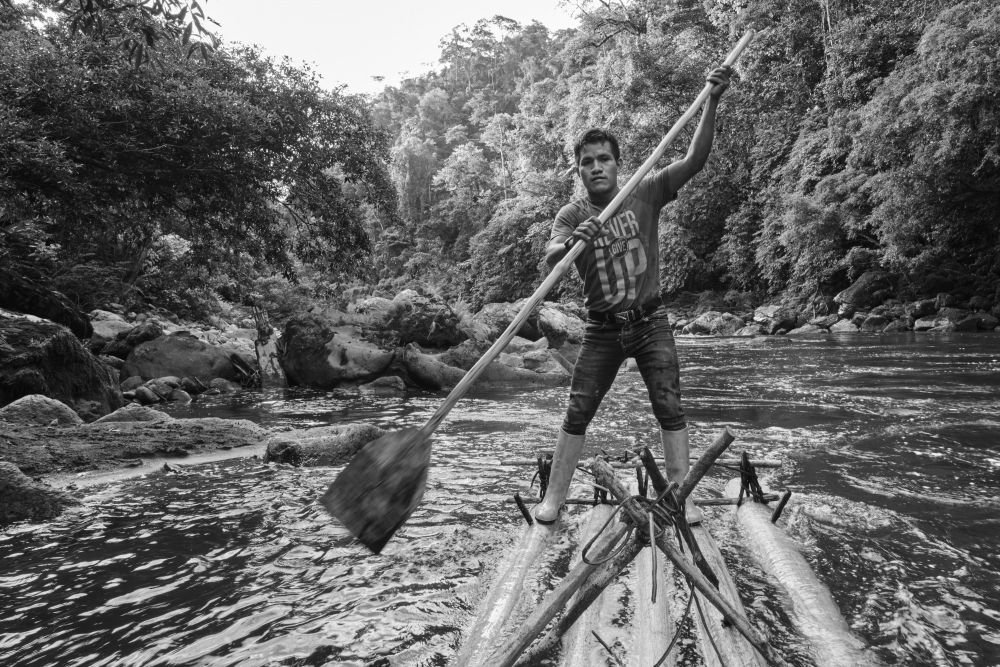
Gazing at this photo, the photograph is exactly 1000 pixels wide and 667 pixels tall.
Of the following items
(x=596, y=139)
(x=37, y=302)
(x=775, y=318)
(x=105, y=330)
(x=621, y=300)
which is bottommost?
(x=775, y=318)

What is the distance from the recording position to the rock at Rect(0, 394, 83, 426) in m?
6.71

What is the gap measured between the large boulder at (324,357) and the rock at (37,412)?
5891 millimetres

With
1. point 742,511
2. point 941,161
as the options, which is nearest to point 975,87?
point 941,161

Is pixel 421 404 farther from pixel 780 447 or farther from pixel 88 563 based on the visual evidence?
pixel 88 563

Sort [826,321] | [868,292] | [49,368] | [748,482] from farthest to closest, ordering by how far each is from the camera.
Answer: [868,292], [826,321], [49,368], [748,482]

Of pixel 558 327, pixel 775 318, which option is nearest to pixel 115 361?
pixel 558 327

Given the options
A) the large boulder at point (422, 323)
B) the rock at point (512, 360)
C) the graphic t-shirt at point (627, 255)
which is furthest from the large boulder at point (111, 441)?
the large boulder at point (422, 323)

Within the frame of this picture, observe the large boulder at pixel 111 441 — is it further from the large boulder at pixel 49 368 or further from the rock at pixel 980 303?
the rock at pixel 980 303

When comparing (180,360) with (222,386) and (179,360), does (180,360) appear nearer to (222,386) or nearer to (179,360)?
(179,360)

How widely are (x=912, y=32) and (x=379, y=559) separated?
22.9 metres

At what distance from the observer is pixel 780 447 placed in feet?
18.4

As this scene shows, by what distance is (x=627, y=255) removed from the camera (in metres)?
3.24

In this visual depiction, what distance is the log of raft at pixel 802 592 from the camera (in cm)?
212

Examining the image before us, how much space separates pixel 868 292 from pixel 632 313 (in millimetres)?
21092
